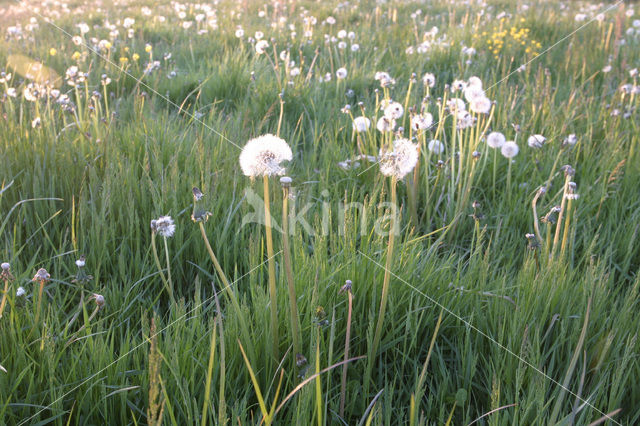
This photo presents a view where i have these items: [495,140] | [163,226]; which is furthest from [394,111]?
[163,226]

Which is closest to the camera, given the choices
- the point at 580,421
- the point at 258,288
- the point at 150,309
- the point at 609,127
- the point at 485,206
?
the point at 580,421

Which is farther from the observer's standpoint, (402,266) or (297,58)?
(297,58)

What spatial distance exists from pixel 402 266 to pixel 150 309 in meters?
0.78

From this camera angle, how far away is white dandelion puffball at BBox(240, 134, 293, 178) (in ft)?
3.50

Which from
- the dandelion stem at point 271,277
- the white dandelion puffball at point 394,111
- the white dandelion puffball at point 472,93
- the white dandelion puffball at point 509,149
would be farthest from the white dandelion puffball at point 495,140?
the dandelion stem at point 271,277

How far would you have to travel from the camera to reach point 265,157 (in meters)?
1.08

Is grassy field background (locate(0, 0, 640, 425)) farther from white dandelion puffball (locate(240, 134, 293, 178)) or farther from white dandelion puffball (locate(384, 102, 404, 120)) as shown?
white dandelion puffball (locate(240, 134, 293, 178))

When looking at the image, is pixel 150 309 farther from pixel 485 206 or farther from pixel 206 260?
pixel 485 206

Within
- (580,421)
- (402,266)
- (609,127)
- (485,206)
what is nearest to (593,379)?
(580,421)

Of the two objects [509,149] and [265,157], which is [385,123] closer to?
[509,149]

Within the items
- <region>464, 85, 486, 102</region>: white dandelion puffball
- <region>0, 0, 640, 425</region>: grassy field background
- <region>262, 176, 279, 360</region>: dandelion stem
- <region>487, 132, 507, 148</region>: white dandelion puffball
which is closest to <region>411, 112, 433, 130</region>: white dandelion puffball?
<region>0, 0, 640, 425</region>: grassy field background

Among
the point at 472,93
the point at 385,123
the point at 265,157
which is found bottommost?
the point at 385,123

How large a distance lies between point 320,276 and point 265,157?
50 centimetres

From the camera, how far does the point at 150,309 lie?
5.00 feet
